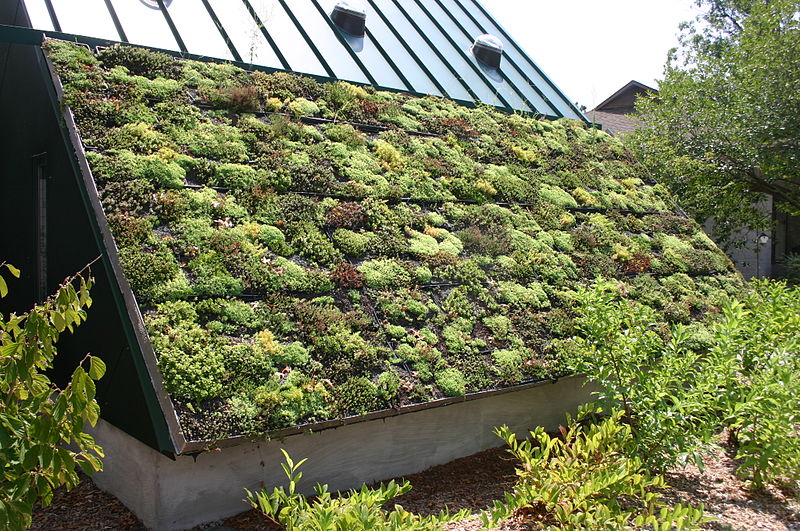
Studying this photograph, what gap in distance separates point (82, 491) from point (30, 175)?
357 cm

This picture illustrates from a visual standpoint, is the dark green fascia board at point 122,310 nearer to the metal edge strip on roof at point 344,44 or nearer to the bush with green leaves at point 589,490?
the bush with green leaves at point 589,490

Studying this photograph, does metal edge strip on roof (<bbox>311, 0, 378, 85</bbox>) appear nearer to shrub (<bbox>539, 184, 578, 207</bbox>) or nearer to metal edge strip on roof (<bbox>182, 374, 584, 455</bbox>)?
shrub (<bbox>539, 184, 578, 207</bbox>)

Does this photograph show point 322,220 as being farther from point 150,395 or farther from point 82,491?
point 82,491

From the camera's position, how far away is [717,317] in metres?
7.72

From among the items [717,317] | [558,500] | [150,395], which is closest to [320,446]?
[150,395]

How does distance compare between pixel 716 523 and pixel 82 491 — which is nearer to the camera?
pixel 716 523

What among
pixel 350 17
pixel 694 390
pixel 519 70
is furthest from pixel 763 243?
pixel 694 390

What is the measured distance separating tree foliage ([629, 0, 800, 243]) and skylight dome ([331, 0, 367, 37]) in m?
11.0

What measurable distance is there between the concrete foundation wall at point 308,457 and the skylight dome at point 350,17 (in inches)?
264

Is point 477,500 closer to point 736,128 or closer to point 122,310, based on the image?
point 122,310

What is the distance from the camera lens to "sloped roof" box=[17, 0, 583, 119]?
24.9 feet

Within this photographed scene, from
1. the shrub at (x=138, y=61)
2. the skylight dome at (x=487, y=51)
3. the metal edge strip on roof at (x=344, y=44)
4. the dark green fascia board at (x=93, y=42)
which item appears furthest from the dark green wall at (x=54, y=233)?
the skylight dome at (x=487, y=51)

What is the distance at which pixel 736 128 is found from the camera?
16.3 meters

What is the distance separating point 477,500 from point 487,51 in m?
8.85
